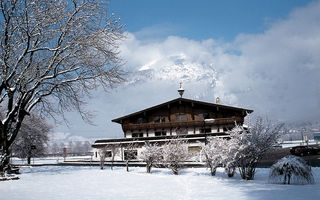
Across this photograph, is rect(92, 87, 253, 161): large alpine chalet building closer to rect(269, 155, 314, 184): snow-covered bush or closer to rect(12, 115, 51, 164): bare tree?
rect(12, 115, 51, 164): bare tree

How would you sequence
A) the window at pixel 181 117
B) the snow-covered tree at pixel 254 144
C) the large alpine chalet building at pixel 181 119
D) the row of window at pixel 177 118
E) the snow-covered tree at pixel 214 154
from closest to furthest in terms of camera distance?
the snow-covered tree at pixel 254 144, the snow-covered tree at pixel 214 154, the large alpine chalet building at pixel 181 119, the row of window at pixel 177 118, the window at pixel 181 117

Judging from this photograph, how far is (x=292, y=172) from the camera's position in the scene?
1434 cm

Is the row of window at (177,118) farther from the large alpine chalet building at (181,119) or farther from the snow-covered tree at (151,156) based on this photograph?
the snow-covered tree at (151,156)

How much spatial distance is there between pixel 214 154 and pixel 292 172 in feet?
21.5

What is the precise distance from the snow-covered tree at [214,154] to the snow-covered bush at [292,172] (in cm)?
427

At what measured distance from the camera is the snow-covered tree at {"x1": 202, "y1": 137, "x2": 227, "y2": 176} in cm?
1954

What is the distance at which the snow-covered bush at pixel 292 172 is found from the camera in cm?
1410

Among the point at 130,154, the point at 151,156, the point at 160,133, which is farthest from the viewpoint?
the point at 160,133

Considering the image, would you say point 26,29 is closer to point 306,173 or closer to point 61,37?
point 61,37

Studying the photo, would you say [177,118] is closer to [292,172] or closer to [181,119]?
[181,119]

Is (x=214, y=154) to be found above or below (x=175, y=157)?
above

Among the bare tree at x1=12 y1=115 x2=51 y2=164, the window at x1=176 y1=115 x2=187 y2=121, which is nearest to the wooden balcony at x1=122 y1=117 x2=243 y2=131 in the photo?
the window at x1=176 y1=115 x2=187 y2=121

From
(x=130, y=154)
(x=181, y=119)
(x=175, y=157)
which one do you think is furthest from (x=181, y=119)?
(x=175, y=157)

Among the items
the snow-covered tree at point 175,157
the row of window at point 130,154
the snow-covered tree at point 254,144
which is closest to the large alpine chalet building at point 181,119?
the row of window at point 130,154
